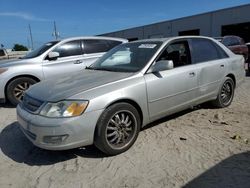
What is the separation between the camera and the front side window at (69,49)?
297 inches

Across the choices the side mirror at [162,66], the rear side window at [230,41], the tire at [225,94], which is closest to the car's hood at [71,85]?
the side mirror at [162,66]

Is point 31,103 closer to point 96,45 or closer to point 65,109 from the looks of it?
point 65,109

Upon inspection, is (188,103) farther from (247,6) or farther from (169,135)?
(247,6)

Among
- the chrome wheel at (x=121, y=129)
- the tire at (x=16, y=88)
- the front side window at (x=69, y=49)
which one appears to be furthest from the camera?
the front side window at (x=69, y=49)

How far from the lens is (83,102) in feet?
11.7

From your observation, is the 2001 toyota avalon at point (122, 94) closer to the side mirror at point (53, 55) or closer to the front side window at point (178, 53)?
the front side window at point (178, 53)

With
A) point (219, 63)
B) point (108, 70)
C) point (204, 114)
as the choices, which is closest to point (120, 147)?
point (108, 70)

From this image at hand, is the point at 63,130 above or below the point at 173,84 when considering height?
below

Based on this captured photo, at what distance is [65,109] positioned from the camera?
353 cm

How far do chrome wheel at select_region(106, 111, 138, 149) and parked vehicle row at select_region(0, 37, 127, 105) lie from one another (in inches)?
117

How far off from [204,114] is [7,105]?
475 centimetres

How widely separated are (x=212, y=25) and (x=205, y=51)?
24.1 m

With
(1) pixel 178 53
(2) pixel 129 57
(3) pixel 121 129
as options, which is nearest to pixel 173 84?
(1) pixel 178 53

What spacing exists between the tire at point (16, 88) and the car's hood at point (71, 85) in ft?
8.84
